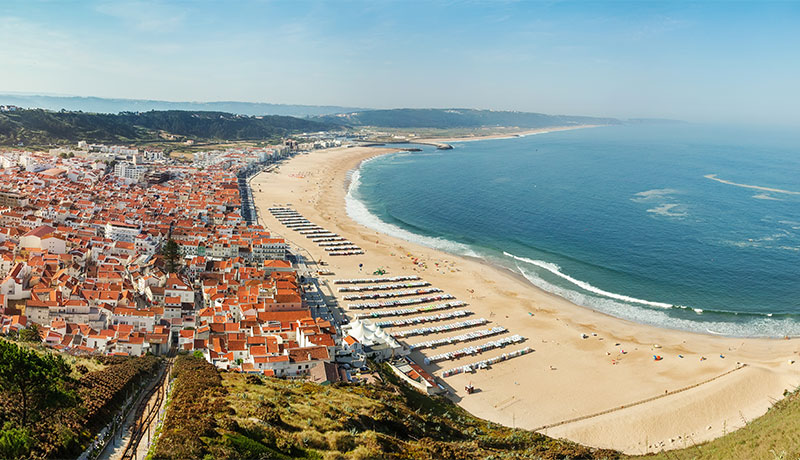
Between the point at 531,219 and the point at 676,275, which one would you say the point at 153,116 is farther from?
the point at 676,275

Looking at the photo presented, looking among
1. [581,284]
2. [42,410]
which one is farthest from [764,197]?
[42,410]

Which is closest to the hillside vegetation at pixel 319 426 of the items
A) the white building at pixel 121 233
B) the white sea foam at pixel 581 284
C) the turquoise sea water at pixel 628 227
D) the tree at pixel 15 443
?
the tree at pixel 15 443

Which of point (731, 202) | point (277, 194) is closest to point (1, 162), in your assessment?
point (277, 194)

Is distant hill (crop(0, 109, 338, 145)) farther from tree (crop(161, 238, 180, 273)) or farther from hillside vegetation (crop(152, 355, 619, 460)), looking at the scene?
hillside vegetation (crop(152, 355, 619, 460))

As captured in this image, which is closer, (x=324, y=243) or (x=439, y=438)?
(x=439, y=438)

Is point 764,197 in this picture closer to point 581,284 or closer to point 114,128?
point 581,284

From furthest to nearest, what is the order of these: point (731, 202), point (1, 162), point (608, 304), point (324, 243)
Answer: point (731, 202)
point (1, 162)
point (324, 243)
point (608, 304)

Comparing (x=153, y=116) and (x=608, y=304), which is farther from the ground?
(x=153, y=116)
